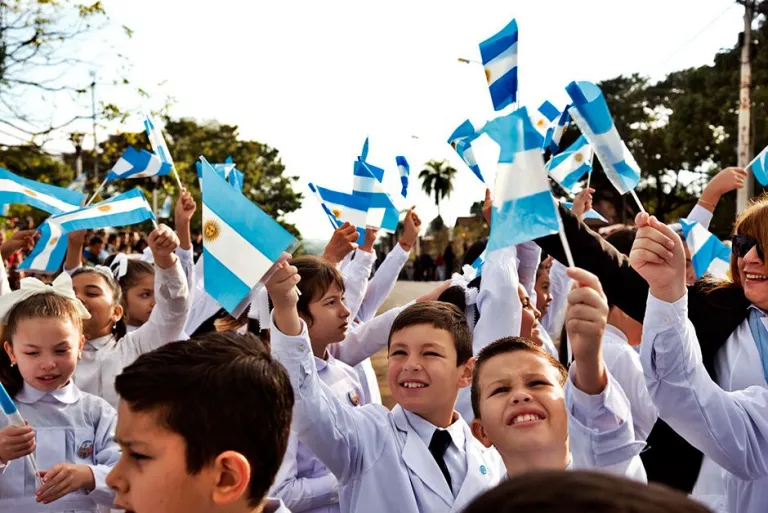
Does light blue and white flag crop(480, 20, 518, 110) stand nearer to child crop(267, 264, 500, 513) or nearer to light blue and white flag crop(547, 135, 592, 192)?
child crop(267, 264, 500, 513)

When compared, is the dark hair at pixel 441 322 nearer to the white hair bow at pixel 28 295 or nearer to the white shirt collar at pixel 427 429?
the white shirt collar at pixel 427 429

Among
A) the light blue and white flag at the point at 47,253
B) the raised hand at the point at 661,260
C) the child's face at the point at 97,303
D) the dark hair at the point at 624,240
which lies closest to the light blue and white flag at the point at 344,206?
the light blue and white flag at the point at 47,253

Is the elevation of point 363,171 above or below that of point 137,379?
above

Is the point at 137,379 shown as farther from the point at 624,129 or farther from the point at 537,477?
the point at 624,129

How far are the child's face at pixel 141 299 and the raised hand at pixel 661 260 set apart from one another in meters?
3.51

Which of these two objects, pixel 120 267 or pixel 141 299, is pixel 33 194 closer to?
pixel 120 267

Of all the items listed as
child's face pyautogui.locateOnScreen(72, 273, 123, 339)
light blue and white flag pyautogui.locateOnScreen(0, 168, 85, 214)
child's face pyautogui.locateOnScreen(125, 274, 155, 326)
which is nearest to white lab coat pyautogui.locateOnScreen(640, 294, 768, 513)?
child's face pyautogui.locateOnScreen(72, 273, 123, 339)

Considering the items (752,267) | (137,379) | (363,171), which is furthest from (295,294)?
(363,171)

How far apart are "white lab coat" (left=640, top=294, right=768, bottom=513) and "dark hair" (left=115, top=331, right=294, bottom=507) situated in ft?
3.20

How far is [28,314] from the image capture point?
3189mm

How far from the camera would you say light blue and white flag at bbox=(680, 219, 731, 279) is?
4.07 meters

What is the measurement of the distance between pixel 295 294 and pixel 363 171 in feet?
12.4

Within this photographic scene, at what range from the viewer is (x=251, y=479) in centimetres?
177

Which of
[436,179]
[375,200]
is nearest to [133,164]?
[375,200]
